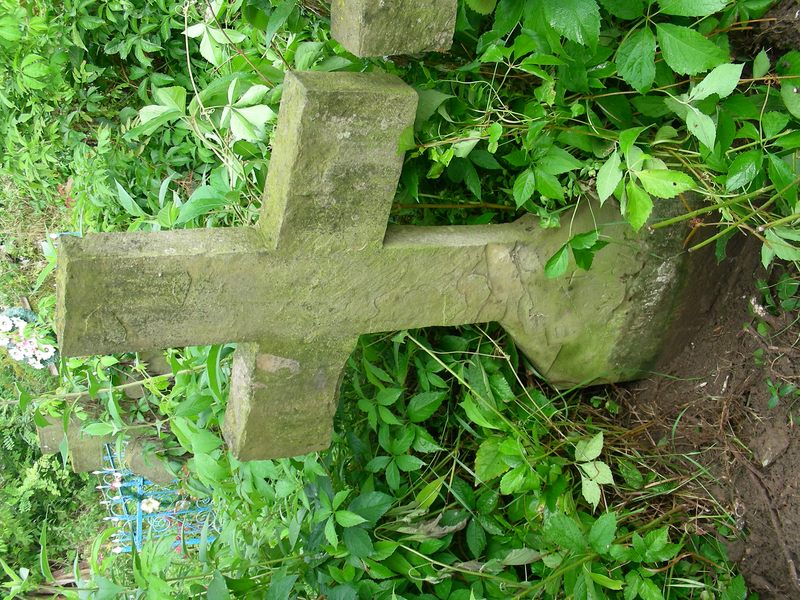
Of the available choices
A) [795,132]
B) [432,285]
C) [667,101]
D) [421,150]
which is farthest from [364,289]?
[795,132]

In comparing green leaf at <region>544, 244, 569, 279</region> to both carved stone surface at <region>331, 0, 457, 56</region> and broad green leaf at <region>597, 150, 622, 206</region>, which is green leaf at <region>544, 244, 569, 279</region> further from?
carved stone surface at <region>331, 0, 457, 56</region>

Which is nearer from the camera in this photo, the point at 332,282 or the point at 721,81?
the point at 721,81

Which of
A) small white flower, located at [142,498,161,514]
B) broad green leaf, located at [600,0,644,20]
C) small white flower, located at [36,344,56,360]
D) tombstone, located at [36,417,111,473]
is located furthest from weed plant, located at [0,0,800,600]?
small white flower, located at [142,498,161,514]

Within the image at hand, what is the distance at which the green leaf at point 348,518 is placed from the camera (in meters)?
2.12

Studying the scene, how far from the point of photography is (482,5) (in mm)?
1643

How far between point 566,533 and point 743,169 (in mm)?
1122

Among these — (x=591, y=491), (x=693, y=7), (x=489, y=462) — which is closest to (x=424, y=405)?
(x=489, y=462)

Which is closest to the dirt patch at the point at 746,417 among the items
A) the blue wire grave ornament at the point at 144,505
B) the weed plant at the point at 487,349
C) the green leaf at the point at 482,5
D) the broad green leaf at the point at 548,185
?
the weed plant at the point at 487,349

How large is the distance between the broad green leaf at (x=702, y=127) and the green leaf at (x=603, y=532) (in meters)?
1.07

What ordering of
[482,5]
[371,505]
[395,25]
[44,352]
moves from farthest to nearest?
[44,352] < [371,505] < [482,5] < [395,25]

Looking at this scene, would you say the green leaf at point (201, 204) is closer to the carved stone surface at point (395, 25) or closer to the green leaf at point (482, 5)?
the carved stone surface at point (395, 25)

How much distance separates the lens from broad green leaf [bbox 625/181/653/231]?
64.9 inches

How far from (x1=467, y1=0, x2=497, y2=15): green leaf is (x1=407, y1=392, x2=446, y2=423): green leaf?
1.24m

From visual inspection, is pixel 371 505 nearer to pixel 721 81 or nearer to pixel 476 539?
pixel 476 539
